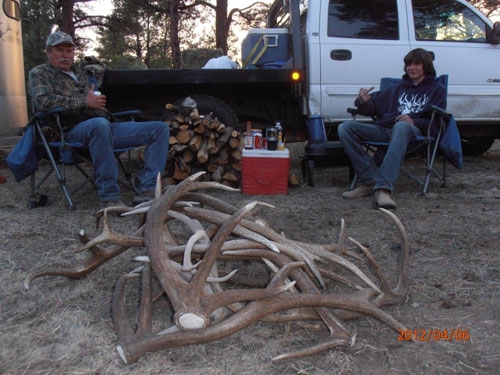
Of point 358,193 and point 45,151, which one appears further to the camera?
point 358,193

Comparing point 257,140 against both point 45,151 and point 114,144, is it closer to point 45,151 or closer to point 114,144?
point 114,144

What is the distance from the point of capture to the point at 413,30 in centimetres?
504

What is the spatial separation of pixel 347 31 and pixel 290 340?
13.5 ft

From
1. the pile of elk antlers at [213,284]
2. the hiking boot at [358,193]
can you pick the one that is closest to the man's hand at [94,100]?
the pile of elk antlers at [213,284]

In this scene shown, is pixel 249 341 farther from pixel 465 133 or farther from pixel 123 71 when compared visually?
pixel 465 133

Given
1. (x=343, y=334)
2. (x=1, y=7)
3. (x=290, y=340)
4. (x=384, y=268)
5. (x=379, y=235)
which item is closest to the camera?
(x=343, y=334)

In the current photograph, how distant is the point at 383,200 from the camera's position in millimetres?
3475

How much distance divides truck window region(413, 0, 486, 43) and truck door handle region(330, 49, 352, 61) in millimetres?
801

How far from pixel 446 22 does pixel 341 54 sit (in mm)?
1316

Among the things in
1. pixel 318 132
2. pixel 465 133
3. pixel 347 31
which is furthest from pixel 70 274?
pixel 465 133

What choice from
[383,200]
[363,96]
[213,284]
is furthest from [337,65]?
[213,284]

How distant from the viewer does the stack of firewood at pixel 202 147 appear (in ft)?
14.9

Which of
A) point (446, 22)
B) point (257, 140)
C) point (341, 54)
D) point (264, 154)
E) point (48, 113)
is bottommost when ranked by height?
point (264, 154)

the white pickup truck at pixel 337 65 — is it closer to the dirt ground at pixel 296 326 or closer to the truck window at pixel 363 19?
the truck window at pixel 363 19
